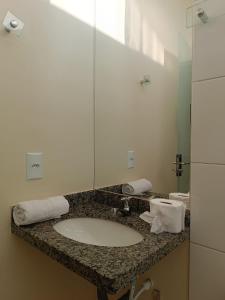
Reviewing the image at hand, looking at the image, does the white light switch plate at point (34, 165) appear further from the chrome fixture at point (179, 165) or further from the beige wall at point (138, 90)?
the chrome fixture at point (179, 165)

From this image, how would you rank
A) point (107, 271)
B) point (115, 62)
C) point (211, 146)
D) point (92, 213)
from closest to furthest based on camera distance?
point (107, 271), point (211, 146), point (92, 213), point (115, 62)

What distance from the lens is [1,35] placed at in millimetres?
1042

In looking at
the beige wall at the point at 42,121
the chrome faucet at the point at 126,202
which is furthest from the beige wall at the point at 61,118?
the chrome faucet at the point at 126,202

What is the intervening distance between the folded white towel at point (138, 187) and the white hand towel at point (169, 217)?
24cm

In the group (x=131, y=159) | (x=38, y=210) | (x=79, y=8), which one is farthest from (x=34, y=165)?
(x=79, y=8)

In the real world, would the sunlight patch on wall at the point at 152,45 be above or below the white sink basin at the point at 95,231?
above

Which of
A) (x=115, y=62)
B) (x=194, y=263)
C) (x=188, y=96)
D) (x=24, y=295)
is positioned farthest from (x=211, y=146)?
(x=24, y=295)

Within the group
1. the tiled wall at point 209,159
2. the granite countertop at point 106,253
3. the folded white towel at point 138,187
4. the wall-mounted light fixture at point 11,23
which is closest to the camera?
the granite countertop at point 106,253

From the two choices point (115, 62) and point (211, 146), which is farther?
point (115, 62)

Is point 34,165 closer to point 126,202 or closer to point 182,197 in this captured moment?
point 126,202

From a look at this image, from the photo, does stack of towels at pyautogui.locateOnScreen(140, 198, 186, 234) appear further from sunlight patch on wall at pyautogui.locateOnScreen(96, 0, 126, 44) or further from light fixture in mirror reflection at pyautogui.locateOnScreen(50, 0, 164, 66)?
sunlight patch on wall at pyautogui.locateOnScreen(96, 0, 126, 44)

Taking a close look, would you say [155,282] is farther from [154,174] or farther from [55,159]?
[55,159]

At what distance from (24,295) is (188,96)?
125 centimetres

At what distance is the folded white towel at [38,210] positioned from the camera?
1.04 metres
